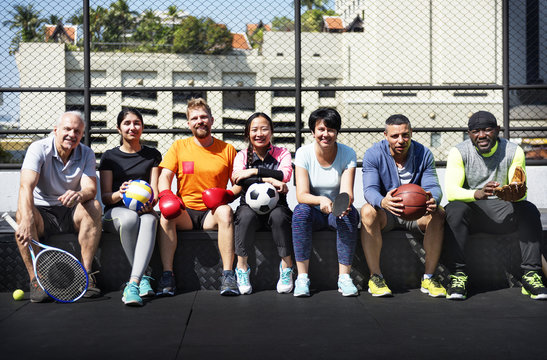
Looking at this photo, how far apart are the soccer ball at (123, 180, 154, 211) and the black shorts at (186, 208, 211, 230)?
0.36 metres

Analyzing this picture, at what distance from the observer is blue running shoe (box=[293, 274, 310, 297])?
366 cm

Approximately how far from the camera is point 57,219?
12.5ft

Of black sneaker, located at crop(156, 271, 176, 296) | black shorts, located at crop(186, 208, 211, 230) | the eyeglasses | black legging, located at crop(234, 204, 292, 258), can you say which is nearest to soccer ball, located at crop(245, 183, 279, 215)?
black legging, located at crop(234, 204, 292, 258)

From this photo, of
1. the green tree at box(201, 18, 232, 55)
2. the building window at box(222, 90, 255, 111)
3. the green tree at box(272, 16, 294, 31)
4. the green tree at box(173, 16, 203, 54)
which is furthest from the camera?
the green tree at box(173, 16, 203, 54)

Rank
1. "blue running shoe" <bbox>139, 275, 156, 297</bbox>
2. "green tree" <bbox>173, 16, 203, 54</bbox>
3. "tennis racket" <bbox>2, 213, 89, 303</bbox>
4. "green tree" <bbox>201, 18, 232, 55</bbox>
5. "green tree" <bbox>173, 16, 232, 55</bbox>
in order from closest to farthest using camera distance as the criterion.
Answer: "tennis racket" <bbox>2, 213, 89, 303</bbox>, "blue running shoe" <bbox>139, 275, 156, 297</bbox>, "green tree" <bbox>201, 18, 232, 55</bbox>, "green tree" <bbox>173, 16, 232, 55</bbox>, "green tree" <bbox>173, 16, 203, 54</bbox>

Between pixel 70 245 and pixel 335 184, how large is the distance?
1790 millimetres

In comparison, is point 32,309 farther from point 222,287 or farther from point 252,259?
point 252,259

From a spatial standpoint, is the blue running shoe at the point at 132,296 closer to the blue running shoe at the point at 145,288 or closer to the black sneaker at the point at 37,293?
the blue running shoe at the point at 145,288

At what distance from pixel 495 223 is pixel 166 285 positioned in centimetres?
216

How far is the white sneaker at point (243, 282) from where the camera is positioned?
3.75 m

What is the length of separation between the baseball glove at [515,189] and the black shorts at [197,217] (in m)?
1.90

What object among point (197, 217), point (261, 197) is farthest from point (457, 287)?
point (197, 217)

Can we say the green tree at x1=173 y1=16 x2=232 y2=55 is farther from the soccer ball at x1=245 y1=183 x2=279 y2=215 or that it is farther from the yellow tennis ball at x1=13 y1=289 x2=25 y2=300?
the yellow tennis ball at x1=13 y1=289 x2=25 y2=300

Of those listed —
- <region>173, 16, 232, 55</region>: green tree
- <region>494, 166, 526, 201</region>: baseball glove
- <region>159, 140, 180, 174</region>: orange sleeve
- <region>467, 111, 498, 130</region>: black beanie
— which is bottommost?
<region>494, 166, 526, 201</region>: baseball glove
